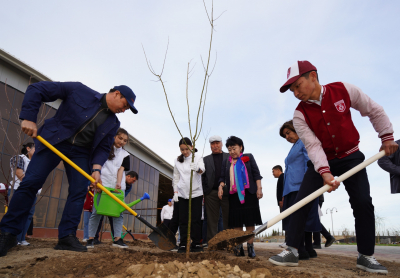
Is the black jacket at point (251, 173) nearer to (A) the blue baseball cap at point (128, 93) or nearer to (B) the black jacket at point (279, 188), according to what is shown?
(B) the black jacket at point (279, 188)

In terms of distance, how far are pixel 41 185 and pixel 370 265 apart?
10.9 feet

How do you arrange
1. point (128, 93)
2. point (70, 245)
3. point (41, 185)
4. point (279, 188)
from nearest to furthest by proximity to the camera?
point (41, 185) < point (70, 245) < point (128, 93) < point (279, 188)

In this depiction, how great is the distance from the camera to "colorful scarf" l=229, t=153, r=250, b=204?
4.07 m

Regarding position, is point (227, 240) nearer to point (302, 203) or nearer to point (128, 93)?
point (302, 203)

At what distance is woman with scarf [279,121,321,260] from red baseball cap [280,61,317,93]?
1417 mm

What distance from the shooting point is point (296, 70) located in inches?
104

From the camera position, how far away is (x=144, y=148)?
1588 cm

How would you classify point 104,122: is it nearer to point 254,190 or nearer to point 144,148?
point 254,190

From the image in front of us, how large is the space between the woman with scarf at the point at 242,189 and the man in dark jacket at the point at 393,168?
1.99 meters

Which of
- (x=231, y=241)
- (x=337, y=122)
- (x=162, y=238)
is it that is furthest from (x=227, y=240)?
(x=337, y=122)

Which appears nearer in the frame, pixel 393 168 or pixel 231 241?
pixel 231 241

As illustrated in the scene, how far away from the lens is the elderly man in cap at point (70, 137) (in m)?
2.88

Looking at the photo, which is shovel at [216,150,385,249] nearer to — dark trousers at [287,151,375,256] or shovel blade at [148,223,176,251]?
dark trousers at [287,151,375,256]

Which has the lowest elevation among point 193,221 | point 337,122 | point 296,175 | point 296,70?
point 193,221
